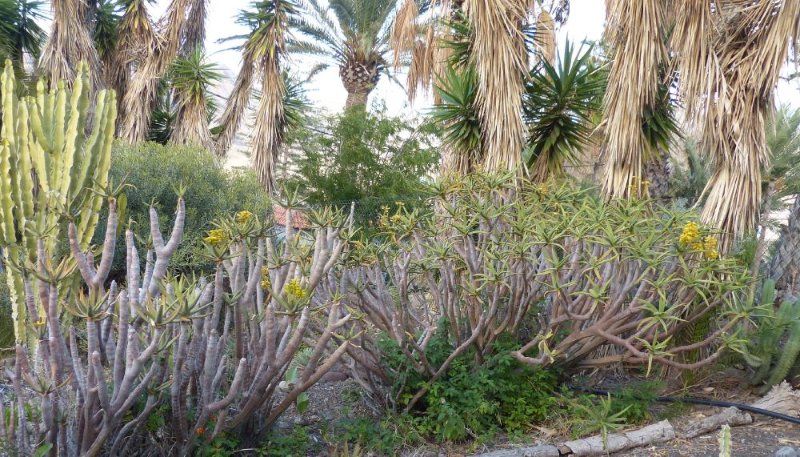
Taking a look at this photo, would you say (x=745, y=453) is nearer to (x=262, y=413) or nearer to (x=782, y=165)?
(x=262, y=413)

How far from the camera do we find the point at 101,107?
531 centimetres

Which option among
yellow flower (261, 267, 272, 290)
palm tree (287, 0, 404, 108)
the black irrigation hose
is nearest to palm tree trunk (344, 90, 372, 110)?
palm tree (287, 0, 404, 108)

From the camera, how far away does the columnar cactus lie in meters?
4.95

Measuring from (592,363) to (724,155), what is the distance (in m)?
2.46

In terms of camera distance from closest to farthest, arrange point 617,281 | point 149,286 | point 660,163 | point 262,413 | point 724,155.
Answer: point 149,286 < point 262,413 < point 617,281 < point 724,155 < point 660,163

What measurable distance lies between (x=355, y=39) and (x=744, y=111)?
13.5 meters

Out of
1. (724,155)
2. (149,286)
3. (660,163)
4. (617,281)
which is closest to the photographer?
(149,286)

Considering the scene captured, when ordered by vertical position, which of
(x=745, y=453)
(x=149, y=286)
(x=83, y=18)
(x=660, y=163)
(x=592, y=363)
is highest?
(x=83, y=18)

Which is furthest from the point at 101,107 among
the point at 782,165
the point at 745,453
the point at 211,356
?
the point at 782,165

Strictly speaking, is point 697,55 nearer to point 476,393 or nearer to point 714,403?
point 714,403

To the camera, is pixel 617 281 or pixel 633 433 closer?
pixel 633 433

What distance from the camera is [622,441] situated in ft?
15.5

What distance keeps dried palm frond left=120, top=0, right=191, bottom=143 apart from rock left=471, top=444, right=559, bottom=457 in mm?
12457

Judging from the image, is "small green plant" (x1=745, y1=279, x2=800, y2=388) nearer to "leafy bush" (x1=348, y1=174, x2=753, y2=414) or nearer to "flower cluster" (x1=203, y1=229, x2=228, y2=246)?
"leafy bush" (x1=348, y1=174, x2=753, y2=414)
